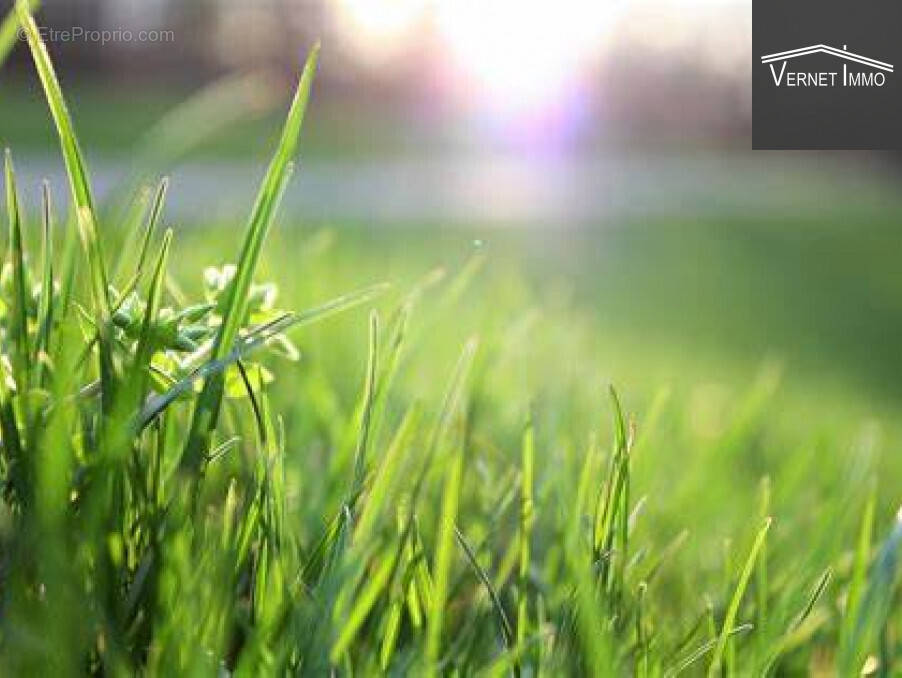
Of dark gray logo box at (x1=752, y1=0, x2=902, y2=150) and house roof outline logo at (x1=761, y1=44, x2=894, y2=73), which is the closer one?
dark gray logo box at (x1=752, y1=0, x2=902, y2=150)

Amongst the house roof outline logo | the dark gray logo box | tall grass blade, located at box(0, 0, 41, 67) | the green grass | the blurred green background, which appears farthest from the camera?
the house roof outline logo

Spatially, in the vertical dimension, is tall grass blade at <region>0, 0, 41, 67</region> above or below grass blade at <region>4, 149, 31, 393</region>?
above

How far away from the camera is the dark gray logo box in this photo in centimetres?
510

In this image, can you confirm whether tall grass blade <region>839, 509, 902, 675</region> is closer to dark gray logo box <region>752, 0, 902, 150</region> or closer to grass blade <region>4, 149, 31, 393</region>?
grass blade <region>4, 149, 31, 393</region>

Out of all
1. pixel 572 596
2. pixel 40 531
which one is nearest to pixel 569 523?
pixel 572 596

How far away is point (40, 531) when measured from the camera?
51 centimetres

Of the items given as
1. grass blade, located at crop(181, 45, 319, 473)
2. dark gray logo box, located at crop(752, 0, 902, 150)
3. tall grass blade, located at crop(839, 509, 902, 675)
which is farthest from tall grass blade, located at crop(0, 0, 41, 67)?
dark gray logo box, located at crop(752, 0, 902, 150)

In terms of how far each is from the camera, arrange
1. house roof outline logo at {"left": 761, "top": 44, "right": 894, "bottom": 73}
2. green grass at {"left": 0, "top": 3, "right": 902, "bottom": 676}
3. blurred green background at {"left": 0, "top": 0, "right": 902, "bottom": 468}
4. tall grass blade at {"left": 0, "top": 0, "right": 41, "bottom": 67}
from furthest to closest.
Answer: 1. house roof outline logo at {"left": 761, "top": 44, "right": 894, "bottom": 73}
2. blurred green background at {"left": 0, "top": 0, "right": 902, "bottom": 468}
3. tall grass blade at {"left": 0, "top": 0, "right": 41, "bottom": 67}
4. green grass at {"left": 0, "top": 3, "right": 902, "bottom": 676}

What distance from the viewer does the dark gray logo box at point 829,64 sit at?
201 inches

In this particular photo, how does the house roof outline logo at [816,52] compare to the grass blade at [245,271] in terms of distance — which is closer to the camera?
the grass blade at [245,271]

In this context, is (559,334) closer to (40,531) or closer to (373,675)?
(373,675)

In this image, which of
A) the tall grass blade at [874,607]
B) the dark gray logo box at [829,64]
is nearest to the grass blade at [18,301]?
the tall grass blade at [874,607]

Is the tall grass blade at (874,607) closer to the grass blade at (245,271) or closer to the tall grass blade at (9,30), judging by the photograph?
the grass blade at (245,271)

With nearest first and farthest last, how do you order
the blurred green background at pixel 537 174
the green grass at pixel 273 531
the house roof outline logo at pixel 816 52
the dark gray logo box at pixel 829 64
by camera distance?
the green grass at pixel 273 531 → the blurred green background at pixel 537 174 → the dark gray logo box at pixel 829 64 → the house roof outline logo at pixel 816 52
